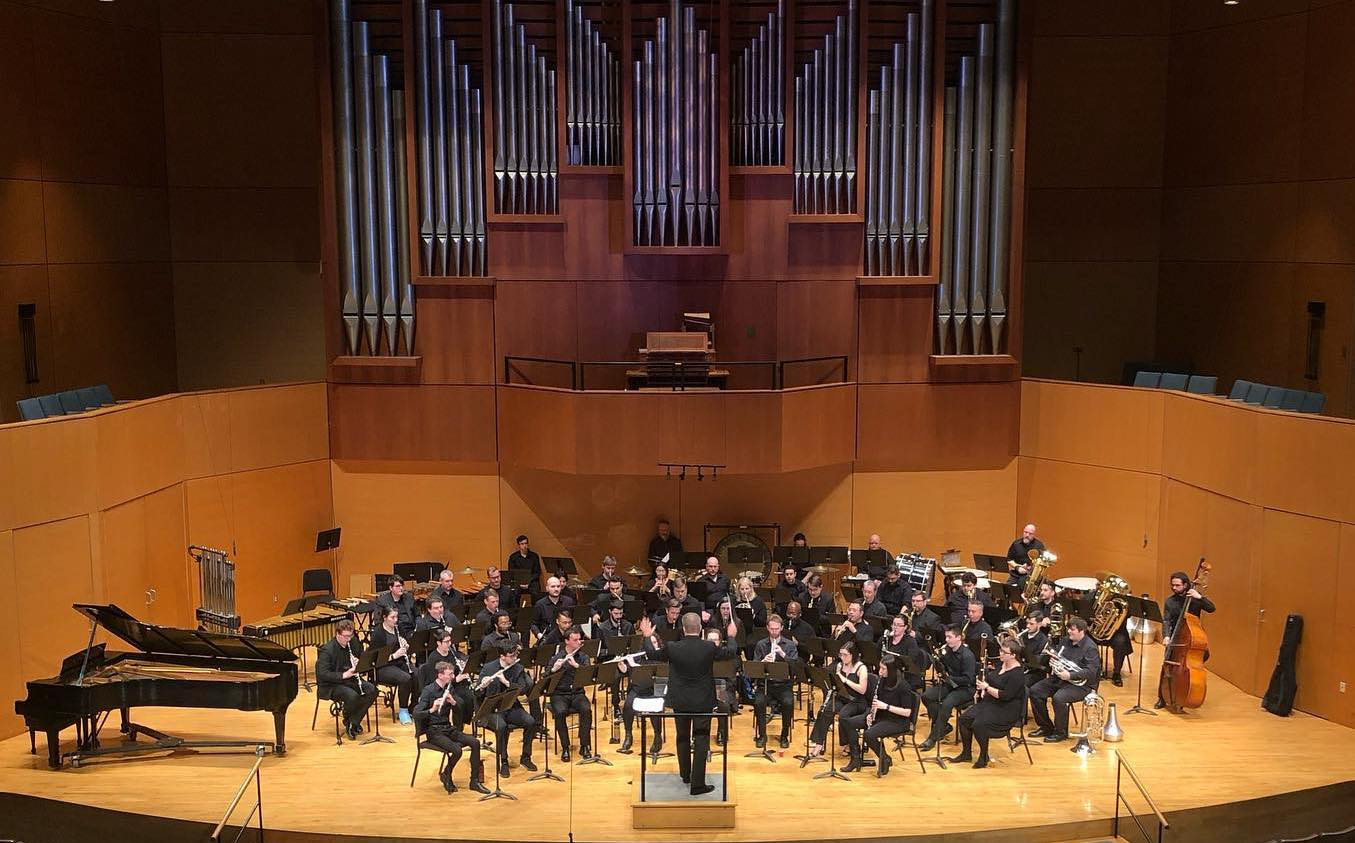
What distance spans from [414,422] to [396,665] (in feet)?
14.7

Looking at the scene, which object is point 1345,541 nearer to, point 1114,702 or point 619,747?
point 1114,702

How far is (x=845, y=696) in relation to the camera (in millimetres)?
11562

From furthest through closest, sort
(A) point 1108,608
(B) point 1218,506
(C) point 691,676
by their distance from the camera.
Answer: (B) point 1218,506
(A) point 1108,608
(C) point 691,676

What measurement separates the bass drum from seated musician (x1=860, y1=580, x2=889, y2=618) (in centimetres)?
239

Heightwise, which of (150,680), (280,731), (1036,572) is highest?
(1036,572)

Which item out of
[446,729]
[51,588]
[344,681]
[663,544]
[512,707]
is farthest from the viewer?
[663,544]

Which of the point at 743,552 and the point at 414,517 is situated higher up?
the point at 414,517

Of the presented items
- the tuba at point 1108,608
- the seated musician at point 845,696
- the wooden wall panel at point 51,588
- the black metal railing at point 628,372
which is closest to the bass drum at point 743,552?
the black metal railing at point 628,372

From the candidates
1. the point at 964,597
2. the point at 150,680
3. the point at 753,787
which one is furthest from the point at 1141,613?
the point at 150,680

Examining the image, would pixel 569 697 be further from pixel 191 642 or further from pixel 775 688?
pixel 191 642

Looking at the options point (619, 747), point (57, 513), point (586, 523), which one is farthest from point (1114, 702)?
point (57, 513)

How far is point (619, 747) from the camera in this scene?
39.9ft

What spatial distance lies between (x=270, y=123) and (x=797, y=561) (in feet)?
30.7

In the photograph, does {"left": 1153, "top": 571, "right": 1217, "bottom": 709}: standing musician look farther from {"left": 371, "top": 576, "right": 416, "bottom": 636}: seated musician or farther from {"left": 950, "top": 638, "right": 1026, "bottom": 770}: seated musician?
{"left": 371, "top": 576, "right": 416, "bottom": 636}: seated musician
